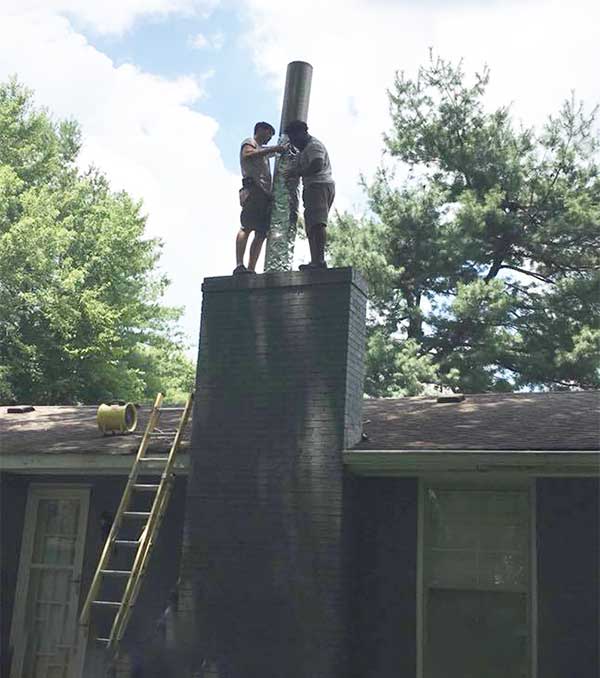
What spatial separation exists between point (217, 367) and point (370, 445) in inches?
59.1

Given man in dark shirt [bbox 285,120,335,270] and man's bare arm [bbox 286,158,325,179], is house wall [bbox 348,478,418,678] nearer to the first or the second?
man in dark shirt [bbox 285,120,335,270]

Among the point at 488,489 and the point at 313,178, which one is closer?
the point at 488,489

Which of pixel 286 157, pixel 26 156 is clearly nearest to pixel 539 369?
pixel 286 157

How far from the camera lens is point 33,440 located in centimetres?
870

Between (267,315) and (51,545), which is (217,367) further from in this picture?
(51,545)

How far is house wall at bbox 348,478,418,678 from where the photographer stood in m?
7.05

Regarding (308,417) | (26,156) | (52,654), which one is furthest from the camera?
(26,156)

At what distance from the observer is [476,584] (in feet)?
23.1

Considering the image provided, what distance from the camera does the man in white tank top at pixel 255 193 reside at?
8391 mm

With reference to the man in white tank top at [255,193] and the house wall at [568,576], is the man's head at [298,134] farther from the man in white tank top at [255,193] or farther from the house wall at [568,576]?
the house wall at [568,576]

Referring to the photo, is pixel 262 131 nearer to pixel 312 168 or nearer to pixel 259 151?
pixel 259 151

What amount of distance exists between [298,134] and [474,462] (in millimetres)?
3466

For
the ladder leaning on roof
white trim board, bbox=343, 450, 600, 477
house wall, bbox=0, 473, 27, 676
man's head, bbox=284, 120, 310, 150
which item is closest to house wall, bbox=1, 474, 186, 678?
house wall, bbox=0, 473, 27, 676

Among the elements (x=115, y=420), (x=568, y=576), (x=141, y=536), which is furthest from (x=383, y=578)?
(x=115, y=420)
